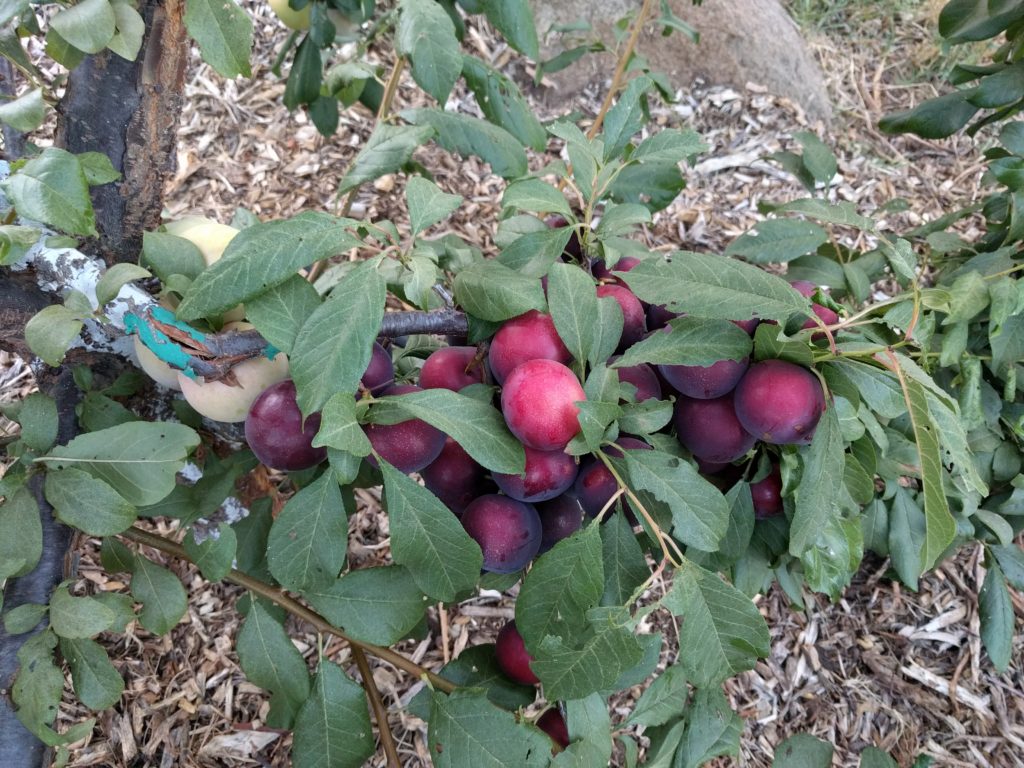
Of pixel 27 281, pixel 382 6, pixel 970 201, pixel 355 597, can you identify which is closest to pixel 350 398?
pixel 355 597

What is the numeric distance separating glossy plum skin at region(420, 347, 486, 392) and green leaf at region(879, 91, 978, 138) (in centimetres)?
119

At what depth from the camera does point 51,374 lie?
1120 millimetres

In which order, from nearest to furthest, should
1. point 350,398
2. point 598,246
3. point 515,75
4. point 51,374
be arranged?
point 350,398
point 598,246
point 51,374
point 515,75

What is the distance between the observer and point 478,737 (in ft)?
2.93

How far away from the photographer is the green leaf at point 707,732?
0.94m

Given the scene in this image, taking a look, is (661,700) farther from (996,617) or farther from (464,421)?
(996,617)

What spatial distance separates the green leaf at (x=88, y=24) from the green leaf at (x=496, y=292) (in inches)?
17.1

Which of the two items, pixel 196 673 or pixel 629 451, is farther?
pixel 196 673

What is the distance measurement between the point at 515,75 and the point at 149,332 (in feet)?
7.28

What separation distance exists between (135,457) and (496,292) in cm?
46

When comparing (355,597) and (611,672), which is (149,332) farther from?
(611,672)

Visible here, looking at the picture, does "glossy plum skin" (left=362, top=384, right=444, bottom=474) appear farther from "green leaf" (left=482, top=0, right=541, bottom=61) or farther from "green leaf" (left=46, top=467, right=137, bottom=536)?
"green leaf" (left=482, top=0, right=541, bottom=61)

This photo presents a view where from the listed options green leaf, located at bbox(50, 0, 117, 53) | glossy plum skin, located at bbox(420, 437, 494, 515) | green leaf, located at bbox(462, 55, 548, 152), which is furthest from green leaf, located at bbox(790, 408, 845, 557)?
green leaf, located at bbox(462, 55, 548, 152)

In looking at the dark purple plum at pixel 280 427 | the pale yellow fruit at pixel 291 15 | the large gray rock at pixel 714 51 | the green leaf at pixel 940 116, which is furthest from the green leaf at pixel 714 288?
the large gray rock at pixel 714 51
